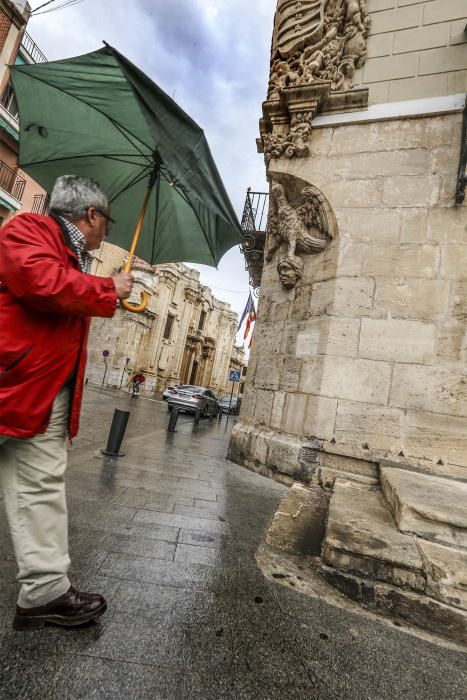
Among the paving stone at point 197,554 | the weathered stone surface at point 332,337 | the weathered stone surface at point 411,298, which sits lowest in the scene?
the paving stone at point 197,554

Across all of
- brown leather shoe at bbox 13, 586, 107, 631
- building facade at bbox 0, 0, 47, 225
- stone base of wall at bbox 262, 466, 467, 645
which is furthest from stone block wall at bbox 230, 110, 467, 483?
building facade at bbox 0, 0, 47, 225

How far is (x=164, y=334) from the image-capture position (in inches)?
1331

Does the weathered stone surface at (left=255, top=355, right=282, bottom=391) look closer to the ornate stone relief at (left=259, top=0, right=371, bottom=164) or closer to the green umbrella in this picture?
the green umbrella

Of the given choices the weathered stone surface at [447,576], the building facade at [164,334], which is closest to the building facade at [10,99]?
the building facade at [164,334]

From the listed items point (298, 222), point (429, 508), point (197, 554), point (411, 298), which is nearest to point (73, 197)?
point (197, 554)

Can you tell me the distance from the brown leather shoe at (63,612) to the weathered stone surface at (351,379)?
326 cm

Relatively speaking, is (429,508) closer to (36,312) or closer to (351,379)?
(351,379)

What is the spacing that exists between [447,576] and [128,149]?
3619 mm

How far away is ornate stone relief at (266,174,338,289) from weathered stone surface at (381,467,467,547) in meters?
3.01

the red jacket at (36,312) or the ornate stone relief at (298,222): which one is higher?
the ornate stone relief at (298,222)

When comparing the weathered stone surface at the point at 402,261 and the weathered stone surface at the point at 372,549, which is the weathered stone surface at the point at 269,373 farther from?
the weathered stone surface at the point at 372,549

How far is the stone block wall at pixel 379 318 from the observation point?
3.81 meters

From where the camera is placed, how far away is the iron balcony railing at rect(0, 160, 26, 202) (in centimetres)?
1520

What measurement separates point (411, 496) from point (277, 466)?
84.2 inches
